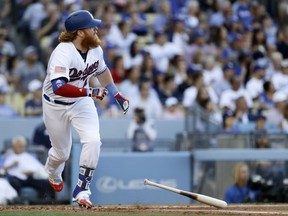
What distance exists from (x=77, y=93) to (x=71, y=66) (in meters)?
0.41

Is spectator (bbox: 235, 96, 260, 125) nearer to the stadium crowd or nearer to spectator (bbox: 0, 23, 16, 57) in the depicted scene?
the stadium crowd

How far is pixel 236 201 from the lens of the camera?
13.0 metres

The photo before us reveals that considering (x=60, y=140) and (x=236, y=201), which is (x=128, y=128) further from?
(x=60, y=140)

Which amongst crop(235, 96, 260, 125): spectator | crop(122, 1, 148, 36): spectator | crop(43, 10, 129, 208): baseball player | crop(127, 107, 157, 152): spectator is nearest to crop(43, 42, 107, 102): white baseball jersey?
crop(43, 10, 129, 208): baseball player

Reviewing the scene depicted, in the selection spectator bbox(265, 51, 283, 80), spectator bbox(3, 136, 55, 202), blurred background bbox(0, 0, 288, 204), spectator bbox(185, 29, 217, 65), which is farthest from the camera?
spectator bbox(185, 29, 217, 65)

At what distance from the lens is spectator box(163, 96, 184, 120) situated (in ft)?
52.1

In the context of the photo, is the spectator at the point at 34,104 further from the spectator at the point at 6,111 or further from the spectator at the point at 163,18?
the spectator at the point at 163,18

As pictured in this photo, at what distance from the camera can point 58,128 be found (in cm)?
959

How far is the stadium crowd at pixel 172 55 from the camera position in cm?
1570

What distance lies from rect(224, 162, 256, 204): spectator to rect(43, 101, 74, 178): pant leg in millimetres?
3807

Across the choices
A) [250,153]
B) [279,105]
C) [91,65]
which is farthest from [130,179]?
[91,65]

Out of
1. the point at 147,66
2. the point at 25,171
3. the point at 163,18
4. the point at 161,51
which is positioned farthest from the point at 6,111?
the point at 163,18

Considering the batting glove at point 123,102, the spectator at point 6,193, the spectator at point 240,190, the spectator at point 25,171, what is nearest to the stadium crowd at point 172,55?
the spectator at point 240,190

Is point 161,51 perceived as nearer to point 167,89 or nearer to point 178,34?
point 178,34
